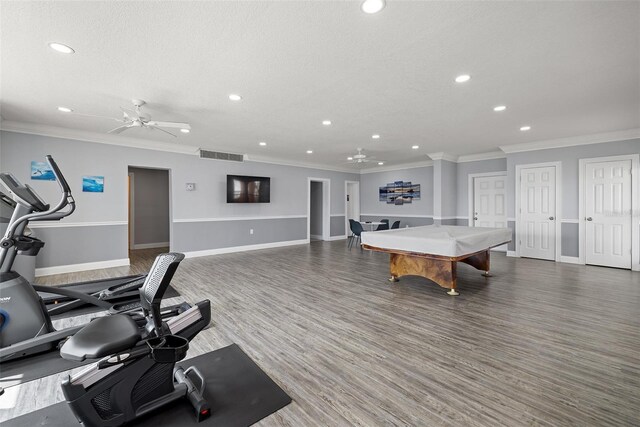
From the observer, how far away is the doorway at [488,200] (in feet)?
23.6

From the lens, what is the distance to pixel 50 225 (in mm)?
4949

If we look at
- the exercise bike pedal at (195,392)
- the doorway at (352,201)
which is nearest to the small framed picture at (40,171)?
the exercise bike pedal at (195,392)

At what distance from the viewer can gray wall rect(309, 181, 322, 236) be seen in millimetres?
10091

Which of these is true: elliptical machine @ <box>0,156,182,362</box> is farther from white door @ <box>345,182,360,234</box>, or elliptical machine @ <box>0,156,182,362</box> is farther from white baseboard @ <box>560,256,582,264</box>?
white door @ <box>345,182,360,234</box>

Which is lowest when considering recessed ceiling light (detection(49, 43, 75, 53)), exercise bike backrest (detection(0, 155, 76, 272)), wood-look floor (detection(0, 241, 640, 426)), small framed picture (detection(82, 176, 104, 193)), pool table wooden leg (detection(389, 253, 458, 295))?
wood-look floor (detection(0, 241, 640, 426))

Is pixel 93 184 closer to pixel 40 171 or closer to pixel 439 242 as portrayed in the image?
pixel 40 171

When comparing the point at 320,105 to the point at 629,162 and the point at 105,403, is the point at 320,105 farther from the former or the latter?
the point at 629,162

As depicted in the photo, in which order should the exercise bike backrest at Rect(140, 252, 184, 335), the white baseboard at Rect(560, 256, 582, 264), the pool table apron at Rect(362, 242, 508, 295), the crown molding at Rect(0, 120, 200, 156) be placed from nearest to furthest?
the exercise bike backrest at Rect(140, 252, 184, 335)
the pool table apron at Rect(362, 242, 508, 295)
the crown molding at Rect(0, 120, 200, 156)
the white baseboard at Rect(560, 256, 582, 264)

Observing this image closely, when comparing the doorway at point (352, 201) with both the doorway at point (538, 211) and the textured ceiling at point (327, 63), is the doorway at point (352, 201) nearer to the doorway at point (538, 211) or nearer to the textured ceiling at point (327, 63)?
the doorway at point (538, 211)

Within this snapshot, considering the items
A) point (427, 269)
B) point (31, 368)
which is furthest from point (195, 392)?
point (427, 269)

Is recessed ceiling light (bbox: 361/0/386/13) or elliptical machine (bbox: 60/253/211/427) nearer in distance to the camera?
elliptical machine (bbox: 60/253/211/427)

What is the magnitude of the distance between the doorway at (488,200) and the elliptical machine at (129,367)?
772 cm

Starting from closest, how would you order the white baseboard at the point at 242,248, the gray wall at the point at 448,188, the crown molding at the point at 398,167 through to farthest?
the white baseboard at the point at 242,248, the gray wall at the point at 448,188, the crown molding at the point at 398,167

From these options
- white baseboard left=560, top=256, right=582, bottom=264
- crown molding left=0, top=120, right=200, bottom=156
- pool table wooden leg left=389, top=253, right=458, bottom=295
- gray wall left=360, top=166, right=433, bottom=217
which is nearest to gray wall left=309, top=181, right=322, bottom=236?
gray wall left=360, top=166, right=433, bottom=217
